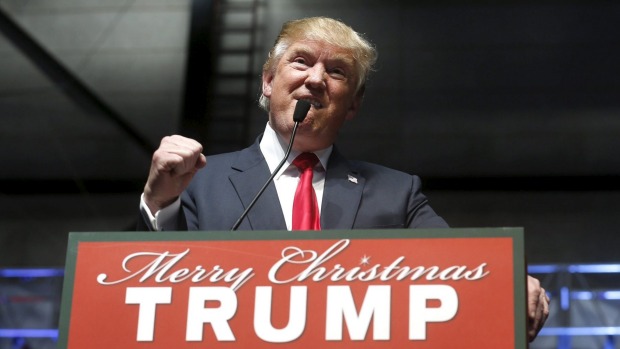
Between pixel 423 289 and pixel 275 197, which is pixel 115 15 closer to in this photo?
pixel 275 197

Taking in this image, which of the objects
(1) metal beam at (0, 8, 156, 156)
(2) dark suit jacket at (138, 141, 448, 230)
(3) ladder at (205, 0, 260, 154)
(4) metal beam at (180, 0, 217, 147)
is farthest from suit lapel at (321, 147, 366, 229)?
A: (1) metal beam at (0, 8, 156, 156)

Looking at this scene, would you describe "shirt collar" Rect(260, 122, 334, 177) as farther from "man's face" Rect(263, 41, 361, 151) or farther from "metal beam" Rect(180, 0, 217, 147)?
"metal beam" Rect(180, 0, 217, 147)

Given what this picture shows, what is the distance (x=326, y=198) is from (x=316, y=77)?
0.79ft

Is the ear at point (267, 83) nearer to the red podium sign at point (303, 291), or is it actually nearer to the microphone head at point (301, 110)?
the microphone head at point (301, 110)

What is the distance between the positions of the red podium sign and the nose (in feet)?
2.03

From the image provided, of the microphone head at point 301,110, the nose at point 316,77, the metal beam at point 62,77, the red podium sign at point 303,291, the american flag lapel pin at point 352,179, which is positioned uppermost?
the metal beam at point 62,77

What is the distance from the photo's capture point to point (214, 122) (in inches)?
205

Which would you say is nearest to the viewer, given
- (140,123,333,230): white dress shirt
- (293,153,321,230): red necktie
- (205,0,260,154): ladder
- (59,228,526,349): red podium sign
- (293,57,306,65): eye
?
(59,228,526,349): red podium sign

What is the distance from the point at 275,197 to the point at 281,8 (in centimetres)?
365

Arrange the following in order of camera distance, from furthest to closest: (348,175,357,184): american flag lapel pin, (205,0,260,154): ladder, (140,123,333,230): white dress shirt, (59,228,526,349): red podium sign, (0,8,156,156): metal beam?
(0,8,156,156): metal beam < (205,0,260,154): ladder < (348,175,357,184): american flag lapel pin < (140,123,333,230): white dress shirt < (59,228,526,349): red podium sign

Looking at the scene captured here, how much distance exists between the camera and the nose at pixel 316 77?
190 centimetres

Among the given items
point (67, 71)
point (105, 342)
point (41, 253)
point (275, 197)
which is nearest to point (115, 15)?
point (67, 71)

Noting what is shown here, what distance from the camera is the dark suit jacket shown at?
173cm

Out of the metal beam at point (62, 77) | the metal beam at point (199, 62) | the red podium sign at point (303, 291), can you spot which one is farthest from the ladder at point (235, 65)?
the red podium sign at point (303, 291)
